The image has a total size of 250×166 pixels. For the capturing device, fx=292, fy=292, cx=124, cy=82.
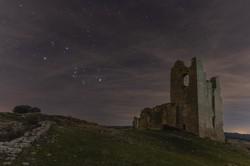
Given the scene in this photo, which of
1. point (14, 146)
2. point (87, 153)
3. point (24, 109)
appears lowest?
point (87, 153)

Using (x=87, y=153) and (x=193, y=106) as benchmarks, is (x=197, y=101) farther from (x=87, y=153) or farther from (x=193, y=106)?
(x=87, y=153)

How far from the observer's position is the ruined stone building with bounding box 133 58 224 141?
2445 inches

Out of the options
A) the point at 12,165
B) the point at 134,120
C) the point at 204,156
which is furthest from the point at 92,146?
the point at 134,120

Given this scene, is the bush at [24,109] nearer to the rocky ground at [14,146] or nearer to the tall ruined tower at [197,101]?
the tall ruined tower at [197,101]

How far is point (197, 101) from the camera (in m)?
61.8

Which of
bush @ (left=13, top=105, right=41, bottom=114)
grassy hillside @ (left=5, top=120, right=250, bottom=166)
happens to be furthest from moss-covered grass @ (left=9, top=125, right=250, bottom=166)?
bush @ (left=13, top=105, right=41, bottom=114)

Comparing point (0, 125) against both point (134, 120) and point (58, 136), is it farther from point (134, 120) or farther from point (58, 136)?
point (134, 120)

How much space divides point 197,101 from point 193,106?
1.44 metres

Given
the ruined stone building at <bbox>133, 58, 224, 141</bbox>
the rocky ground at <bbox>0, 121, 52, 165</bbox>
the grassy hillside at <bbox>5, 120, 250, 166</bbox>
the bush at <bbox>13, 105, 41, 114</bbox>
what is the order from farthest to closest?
the ruined stone building at <bbox>133, 58, 224, 141</bbox>, the bush at <bbox>13, 105, 41, 114</bbox>, the grassy hillside at <bbox>5, 120, 250, 166</bbox>, the rocky ground at <bbox>0, 121, 52, 165</bbox>

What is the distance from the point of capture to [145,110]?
241ft

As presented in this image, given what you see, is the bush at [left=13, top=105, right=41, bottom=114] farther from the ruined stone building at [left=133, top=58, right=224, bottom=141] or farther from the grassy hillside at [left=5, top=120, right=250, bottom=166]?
the grassy hillside at [left=5, top=120, right=250, bottom=166]

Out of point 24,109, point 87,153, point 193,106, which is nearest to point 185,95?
point 193,106

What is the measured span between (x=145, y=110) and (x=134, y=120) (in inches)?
242

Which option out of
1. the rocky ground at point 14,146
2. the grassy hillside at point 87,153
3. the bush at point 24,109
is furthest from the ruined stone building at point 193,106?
the rocky ground at point 14,146
